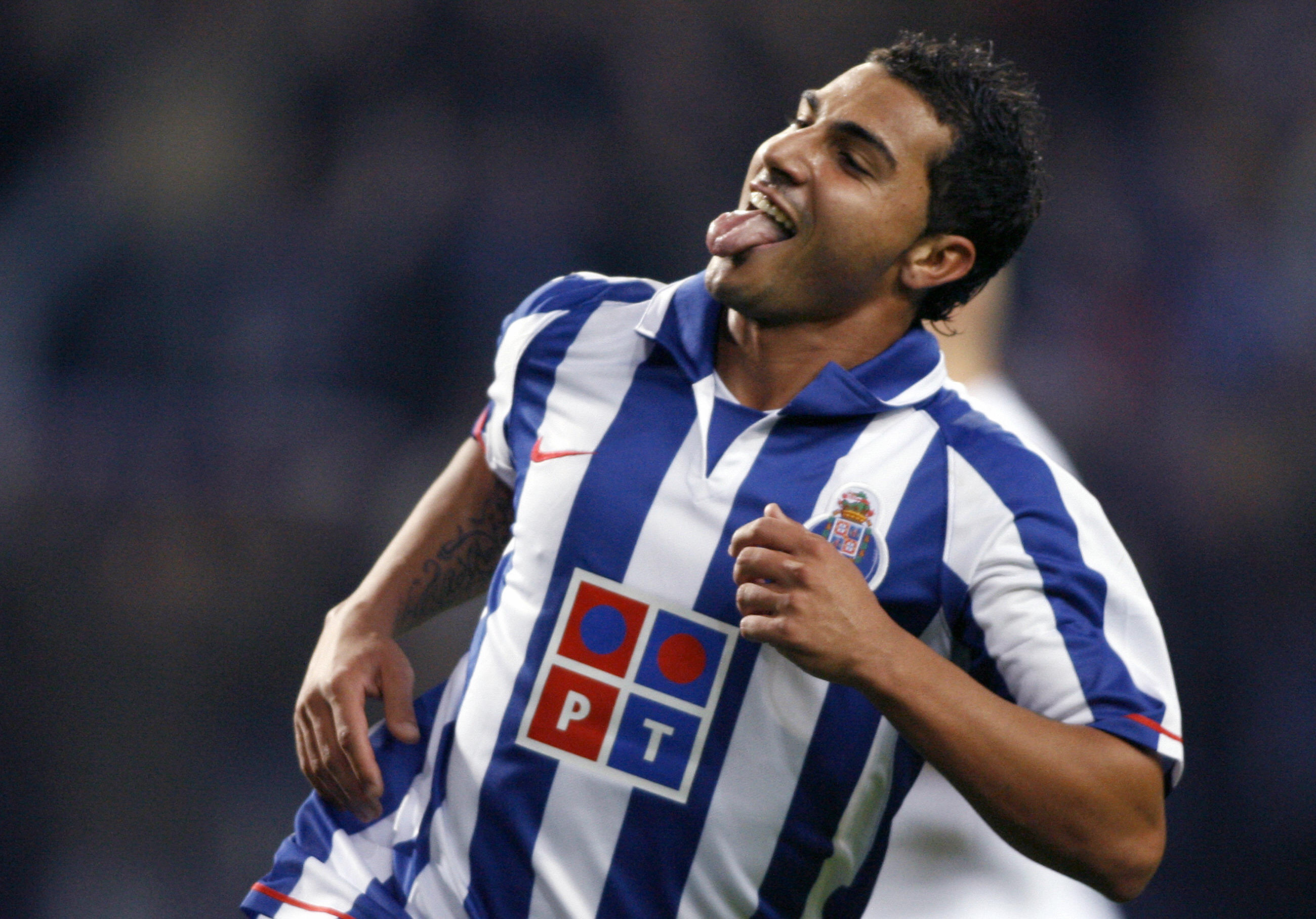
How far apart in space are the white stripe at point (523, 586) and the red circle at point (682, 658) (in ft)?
0.56

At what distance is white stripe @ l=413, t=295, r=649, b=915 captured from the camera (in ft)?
4.77

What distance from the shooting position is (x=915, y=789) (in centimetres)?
257

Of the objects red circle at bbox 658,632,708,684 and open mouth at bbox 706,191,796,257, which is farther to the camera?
open mouth at bbox 706,191,796,257

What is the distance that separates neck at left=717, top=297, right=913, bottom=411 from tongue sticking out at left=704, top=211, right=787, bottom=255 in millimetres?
111

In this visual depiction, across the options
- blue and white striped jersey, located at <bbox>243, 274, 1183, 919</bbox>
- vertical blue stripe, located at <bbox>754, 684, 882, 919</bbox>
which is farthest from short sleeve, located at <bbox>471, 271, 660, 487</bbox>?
vertical blue stripe, located at <bbox>754, 684, 882, 919</bbox>

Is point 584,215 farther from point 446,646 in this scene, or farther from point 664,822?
point 664,822

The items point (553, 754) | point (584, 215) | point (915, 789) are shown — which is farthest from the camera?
point (584, 215)

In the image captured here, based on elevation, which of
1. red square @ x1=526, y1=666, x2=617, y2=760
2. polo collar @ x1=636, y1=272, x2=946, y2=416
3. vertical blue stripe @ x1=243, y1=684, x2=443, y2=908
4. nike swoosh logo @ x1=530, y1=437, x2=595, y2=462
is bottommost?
vertical blue stripe @ x1=243, y1=684, x2=443, y2=908

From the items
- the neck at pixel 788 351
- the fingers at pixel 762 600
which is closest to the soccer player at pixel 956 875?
the neck at pixel 788 351

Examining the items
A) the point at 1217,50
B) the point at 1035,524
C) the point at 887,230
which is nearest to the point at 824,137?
the point at 887,230

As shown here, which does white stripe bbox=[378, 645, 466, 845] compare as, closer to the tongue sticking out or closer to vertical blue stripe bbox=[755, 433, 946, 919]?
vertical blue stripe bbox=[755, 433, 946, 919]

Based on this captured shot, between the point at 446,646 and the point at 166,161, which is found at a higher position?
the point at 166,161

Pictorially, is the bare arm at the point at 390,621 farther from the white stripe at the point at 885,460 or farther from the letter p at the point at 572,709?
the white stripe at the point at 885,460

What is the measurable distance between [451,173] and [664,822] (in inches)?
122
